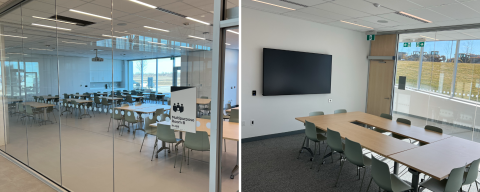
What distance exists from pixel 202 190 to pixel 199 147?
0.42 meters

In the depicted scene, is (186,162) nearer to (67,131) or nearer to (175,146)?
(175,146)

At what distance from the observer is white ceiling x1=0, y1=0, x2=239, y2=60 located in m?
2.22

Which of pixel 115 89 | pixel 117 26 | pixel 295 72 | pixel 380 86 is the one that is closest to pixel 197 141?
pixel 115 89

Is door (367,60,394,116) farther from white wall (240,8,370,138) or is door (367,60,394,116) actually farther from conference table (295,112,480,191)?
conference table (295,112,480,191)

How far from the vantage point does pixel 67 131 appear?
3.72 metres

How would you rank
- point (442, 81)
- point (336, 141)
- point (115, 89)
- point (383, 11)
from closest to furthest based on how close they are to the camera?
1. point (115, 89)
2. point (336, 141)
3. point (383, 11)
4. point (442, 81)

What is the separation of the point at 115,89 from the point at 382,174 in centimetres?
333

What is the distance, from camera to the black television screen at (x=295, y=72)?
21.0ft

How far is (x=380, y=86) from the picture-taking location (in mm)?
8234

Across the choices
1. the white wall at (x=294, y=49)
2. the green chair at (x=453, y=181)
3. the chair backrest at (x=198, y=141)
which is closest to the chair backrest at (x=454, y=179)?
the green chair at (x=453, y=181)

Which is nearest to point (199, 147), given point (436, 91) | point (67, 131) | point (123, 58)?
point (123, 58)

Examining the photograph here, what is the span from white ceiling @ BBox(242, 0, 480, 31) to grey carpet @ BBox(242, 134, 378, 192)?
10.6 ft

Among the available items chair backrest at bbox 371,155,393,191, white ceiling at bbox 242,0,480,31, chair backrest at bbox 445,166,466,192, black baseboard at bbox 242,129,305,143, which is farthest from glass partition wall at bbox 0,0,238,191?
black baseboard at bbox 242,129,305,143

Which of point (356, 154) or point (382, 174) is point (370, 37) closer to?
point (356, 154)
